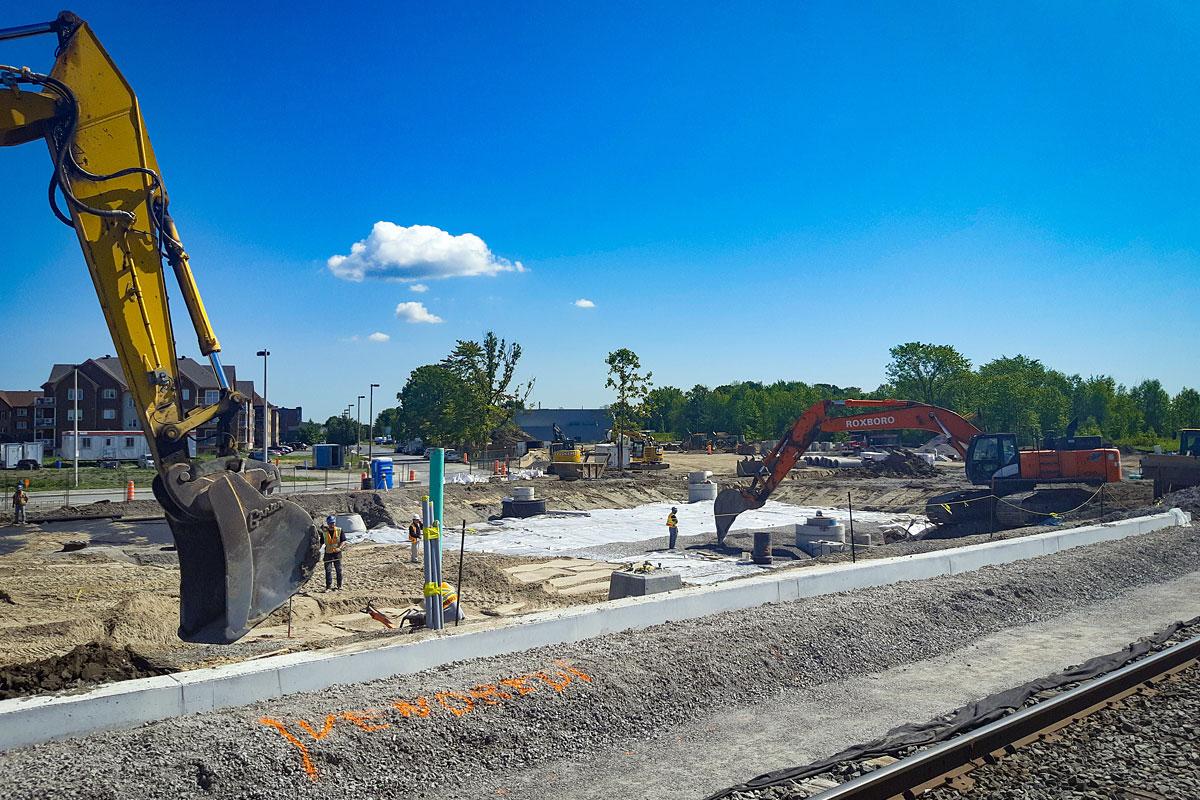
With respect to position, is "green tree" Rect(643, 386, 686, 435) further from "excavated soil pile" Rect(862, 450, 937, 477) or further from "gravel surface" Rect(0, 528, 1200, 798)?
"gravel surface" Rect(0, 528, 1200, 798)

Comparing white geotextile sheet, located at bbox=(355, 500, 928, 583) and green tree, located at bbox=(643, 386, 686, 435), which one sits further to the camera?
green tree, located at bbox=(643, 386, 686, 435)

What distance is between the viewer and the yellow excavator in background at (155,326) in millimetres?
7484

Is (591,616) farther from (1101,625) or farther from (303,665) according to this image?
(1101,625)

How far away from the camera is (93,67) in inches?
315

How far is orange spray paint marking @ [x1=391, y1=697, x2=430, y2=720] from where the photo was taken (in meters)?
6.12

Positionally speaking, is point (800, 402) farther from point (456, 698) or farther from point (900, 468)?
point (456, 698)

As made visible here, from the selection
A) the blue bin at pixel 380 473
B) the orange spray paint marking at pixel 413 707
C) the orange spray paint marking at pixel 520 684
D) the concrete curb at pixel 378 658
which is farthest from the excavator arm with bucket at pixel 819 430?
the blue bin at pixel 380 473

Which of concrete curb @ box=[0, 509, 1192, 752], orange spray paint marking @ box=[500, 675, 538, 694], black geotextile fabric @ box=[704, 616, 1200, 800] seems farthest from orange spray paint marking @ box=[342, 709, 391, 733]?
black geotextile fabric @ box=[704, 616, 1200, 800]

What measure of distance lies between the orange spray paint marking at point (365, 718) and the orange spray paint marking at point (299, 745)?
413 millimetres

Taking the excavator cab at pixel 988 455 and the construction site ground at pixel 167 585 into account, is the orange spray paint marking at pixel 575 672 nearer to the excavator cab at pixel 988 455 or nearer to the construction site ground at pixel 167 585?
the construction site ground at pixel 167 585

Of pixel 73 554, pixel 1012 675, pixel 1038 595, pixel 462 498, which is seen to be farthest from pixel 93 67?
pixel 462 498

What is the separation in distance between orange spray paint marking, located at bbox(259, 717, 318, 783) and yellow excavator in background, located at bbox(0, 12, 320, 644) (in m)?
1.85

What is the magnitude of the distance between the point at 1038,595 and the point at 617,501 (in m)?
24.9

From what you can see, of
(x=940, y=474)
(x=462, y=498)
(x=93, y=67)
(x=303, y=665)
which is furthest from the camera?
(x=940, y=474)
